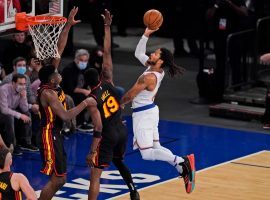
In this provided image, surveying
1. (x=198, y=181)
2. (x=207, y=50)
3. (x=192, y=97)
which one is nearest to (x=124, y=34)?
(x=207, y=50)

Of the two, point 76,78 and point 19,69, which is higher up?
point 19,69

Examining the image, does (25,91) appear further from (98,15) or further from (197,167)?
(98,15)

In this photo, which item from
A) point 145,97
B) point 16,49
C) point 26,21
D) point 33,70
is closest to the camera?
point 145,97

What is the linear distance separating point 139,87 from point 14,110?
3.58m

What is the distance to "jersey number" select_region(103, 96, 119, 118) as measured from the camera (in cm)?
1211

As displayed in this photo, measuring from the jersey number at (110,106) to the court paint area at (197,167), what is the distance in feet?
4.84

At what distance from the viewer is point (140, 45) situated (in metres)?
13.2

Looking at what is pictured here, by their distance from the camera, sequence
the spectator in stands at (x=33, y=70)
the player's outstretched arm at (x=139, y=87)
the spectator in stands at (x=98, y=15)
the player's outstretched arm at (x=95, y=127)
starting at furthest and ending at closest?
the spectator in stands at (x=98, y=15), the spectator in stands at (x=33, y=70), the player's outstretched arm at (x=139, y=87), the player's outstretched arm at (x=95, y=127)

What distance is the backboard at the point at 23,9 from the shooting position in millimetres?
13352

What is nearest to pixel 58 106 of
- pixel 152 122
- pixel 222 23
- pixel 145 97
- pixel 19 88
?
pixel 145 97

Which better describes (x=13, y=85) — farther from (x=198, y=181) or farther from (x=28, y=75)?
(x=198, y=181)

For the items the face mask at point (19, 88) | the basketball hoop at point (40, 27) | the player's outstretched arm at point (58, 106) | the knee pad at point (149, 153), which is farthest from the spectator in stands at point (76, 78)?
the player's outstretched arm at point (58, 106)

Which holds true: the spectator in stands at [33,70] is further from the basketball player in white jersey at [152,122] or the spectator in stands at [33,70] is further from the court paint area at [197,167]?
the basketball player in white jersey at [152,122]

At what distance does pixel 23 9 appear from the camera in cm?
1428
